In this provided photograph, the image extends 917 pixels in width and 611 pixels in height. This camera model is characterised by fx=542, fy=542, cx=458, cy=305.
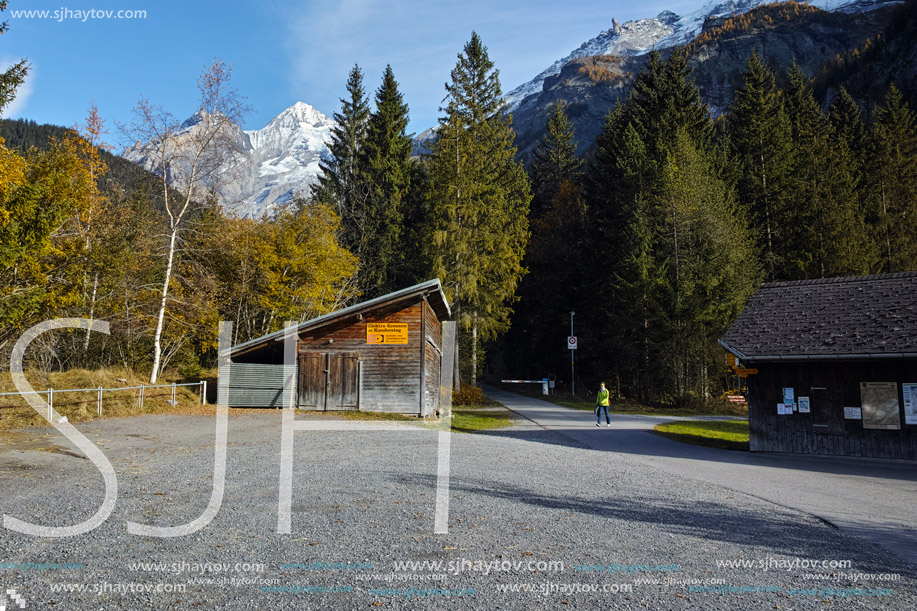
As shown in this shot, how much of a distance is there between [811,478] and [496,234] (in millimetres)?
22721

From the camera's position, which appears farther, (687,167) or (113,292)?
(687,167)

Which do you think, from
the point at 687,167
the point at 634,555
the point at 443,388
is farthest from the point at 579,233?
A: the point at 634,555

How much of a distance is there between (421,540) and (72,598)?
3.02m

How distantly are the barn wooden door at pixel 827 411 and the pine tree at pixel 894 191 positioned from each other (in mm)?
25250

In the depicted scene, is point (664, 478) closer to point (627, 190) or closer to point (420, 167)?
point (627, 190)

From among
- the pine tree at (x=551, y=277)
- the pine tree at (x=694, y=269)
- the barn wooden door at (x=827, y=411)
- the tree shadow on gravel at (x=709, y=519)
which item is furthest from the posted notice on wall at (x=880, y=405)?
the pine tree at (x=551, y=277)

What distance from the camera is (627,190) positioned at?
35250 mm

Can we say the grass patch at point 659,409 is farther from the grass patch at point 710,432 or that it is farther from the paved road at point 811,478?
the paved road at point 811,478

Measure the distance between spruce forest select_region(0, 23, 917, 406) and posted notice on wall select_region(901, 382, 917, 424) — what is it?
49.7 ft

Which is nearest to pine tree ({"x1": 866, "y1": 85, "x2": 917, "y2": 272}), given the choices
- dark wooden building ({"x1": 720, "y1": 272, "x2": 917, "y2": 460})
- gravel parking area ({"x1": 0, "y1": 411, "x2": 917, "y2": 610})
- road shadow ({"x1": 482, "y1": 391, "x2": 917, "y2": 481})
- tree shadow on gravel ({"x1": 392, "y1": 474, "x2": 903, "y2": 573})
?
dark wooden building ({"x1": 720, "y1": 272, "x2": 917, "y2": 460})

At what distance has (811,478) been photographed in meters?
11.6

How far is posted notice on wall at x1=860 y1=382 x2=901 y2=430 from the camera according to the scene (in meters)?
14.1

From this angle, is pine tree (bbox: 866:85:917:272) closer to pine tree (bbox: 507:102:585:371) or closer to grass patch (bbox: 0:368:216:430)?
pine tree (bbox: 507:102:585:371)

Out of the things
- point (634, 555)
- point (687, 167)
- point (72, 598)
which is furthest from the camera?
point (687, 167)
